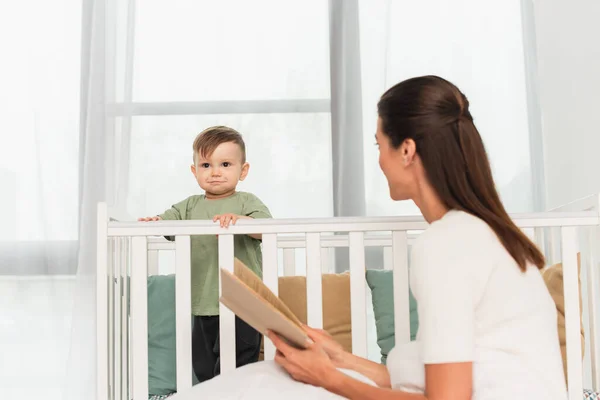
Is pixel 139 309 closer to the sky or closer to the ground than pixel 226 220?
closer to the ground

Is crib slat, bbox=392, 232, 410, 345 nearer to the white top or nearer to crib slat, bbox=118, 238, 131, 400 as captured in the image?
the white top

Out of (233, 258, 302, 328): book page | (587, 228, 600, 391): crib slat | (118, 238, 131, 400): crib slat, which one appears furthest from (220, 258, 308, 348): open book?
(587, 228, 600, 391): crib slat

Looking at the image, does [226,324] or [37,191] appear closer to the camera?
[226,324]

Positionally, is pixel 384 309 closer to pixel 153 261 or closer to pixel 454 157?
Result: pixel 153 261

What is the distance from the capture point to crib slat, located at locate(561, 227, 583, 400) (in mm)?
1369

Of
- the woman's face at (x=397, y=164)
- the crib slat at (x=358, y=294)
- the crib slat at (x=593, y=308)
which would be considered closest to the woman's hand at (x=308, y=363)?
the woman's face at (x=397, y=164)

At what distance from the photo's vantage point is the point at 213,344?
1.64 meters

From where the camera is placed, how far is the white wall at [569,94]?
2154mm

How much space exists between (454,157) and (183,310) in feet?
2.06

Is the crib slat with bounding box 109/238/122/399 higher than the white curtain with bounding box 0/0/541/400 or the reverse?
the reverse

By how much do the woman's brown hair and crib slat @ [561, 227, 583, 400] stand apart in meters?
0.41

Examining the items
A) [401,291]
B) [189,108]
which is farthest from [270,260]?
[189,108]

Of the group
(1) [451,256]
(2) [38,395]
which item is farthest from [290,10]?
(1) [451,256]

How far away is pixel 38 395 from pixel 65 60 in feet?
3.72
